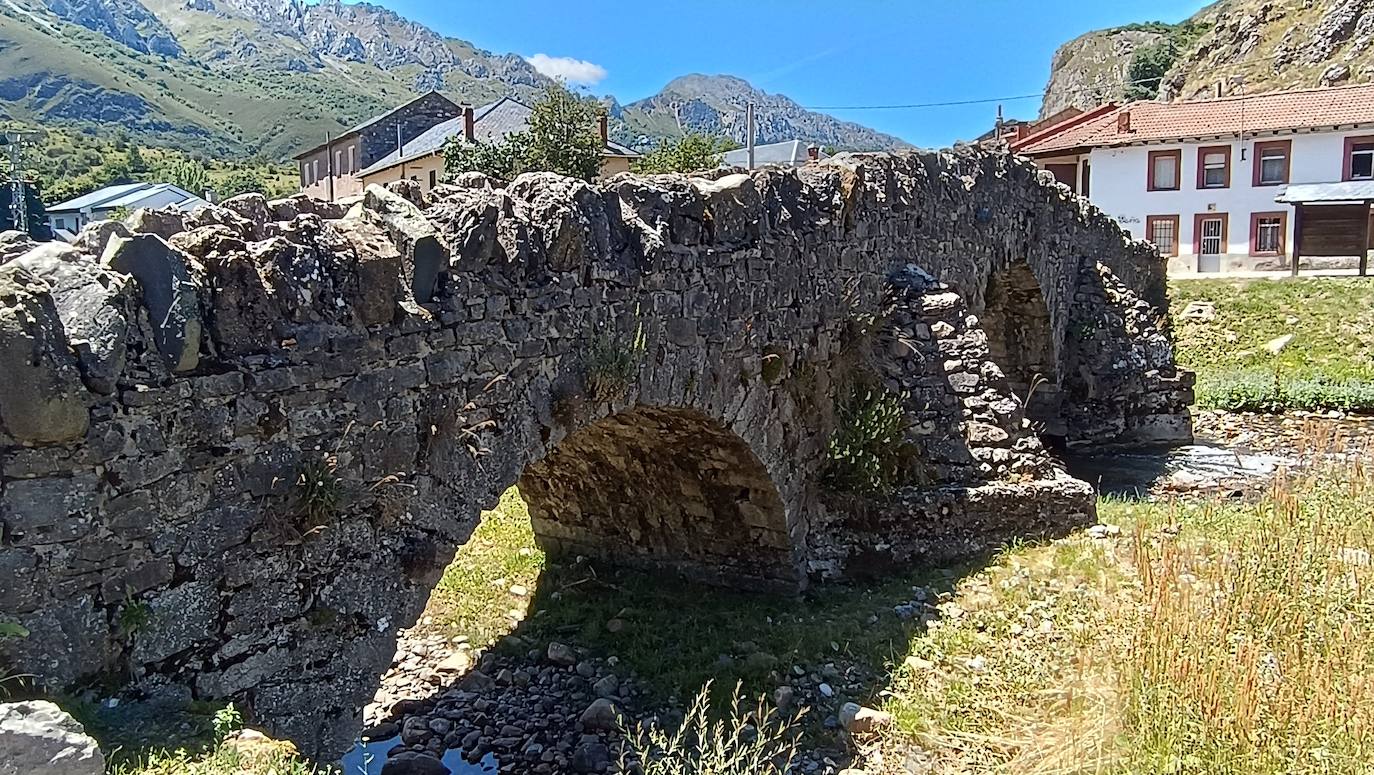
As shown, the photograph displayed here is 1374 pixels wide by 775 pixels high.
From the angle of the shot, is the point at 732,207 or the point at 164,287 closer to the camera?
the point at 164,287

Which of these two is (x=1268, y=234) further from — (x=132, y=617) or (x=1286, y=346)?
(x=132, y=617)

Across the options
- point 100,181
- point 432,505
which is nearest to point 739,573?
point 432,505

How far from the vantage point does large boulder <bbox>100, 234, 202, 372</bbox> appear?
3699mm

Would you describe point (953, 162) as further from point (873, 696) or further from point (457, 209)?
point (457, 209)

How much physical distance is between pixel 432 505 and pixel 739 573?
12.9 ft

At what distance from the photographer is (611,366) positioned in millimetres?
6074

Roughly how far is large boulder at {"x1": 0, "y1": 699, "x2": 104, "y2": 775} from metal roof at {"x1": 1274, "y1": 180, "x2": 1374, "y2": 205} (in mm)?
27183

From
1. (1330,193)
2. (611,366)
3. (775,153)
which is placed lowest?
(611,366)

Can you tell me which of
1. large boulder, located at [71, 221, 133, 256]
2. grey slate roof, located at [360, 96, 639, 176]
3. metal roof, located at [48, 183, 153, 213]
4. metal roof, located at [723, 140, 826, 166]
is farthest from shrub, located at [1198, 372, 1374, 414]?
metal roof, located at [48, 183, 153, 213]

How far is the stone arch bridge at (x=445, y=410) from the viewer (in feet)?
11.9

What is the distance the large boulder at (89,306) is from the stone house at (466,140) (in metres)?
28.6

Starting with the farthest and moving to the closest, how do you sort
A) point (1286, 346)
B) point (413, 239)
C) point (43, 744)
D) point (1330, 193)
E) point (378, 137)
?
point (378, 137), point (1330, 193), point (1286, 346), point (413, 239), point (43, 744)

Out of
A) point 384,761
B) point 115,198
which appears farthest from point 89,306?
point 115,198

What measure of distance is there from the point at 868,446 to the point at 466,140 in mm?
28123
